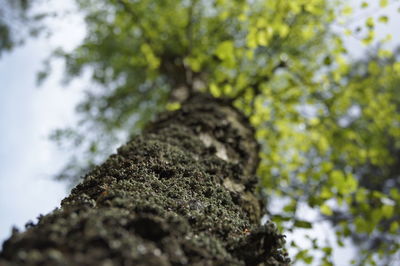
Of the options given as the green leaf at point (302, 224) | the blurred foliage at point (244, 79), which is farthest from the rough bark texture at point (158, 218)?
the blurred foliage at point (244, 79)

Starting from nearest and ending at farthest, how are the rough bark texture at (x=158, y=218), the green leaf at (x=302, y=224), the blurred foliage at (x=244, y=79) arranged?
the rough bark texture at (x=158, y=218) → the green leaf at (x=302, y=224) → the blurred foliage at (x=244, y=79)

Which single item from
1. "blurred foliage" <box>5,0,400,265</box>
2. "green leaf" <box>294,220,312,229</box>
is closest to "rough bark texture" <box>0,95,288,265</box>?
"green leaf" <box>294,220,312,229</box>

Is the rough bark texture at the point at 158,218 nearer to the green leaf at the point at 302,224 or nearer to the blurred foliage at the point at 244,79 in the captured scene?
the green leaf at the point at 302,224

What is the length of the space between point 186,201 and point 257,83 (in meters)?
3.09

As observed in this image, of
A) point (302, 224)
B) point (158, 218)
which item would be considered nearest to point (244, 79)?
point (302, 224)

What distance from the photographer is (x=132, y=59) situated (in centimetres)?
633

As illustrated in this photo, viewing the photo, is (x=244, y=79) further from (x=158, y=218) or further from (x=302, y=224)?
(x=158, y=218)

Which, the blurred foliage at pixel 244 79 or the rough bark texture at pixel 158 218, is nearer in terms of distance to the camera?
the rough bark texture at pixel 158 218

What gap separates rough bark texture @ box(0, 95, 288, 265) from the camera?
2.66 ft

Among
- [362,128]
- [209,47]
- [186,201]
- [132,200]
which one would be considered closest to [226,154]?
[186,201]

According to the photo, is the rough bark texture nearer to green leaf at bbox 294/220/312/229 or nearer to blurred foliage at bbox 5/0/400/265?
green leaf at bbox 294/220/312/229

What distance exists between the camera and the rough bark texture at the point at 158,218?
0.81m

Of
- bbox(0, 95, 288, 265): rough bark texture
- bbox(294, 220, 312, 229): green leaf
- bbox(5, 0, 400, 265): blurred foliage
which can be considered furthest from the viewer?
bbox(5, 0, 400, 265): blurred foliage

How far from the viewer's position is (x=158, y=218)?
1039 mm
